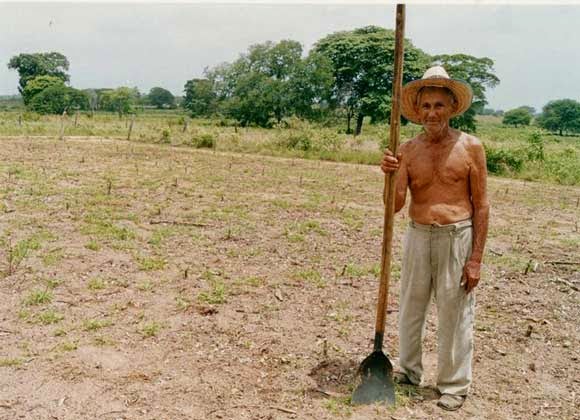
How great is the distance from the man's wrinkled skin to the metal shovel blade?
0.70 meters

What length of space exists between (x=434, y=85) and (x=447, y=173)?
50cm

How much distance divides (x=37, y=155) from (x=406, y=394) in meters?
12.7

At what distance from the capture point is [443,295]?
293 cm

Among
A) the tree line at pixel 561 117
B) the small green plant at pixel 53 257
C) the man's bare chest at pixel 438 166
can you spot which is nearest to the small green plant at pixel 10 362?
the small green plant at pixel 53 257

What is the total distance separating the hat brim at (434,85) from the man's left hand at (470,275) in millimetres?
859

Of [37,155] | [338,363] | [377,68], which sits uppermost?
[377,68]

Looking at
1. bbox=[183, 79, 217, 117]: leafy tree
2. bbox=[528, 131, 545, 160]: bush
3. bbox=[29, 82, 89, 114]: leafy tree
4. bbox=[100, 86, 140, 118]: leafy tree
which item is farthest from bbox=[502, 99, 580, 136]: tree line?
bbox=[29, 82, 89, 114]: leafy tree

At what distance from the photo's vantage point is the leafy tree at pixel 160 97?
81.7 m

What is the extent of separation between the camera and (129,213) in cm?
756

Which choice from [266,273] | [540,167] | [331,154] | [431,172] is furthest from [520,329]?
[331,154]

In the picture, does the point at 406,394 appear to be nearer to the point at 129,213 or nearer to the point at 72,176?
the point at 129,213

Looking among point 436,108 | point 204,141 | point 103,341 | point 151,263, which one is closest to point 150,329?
point 103,341

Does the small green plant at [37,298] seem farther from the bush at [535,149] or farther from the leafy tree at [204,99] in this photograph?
the leafy tree at [204,99]

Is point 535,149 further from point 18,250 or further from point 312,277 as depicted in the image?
point 18,250
